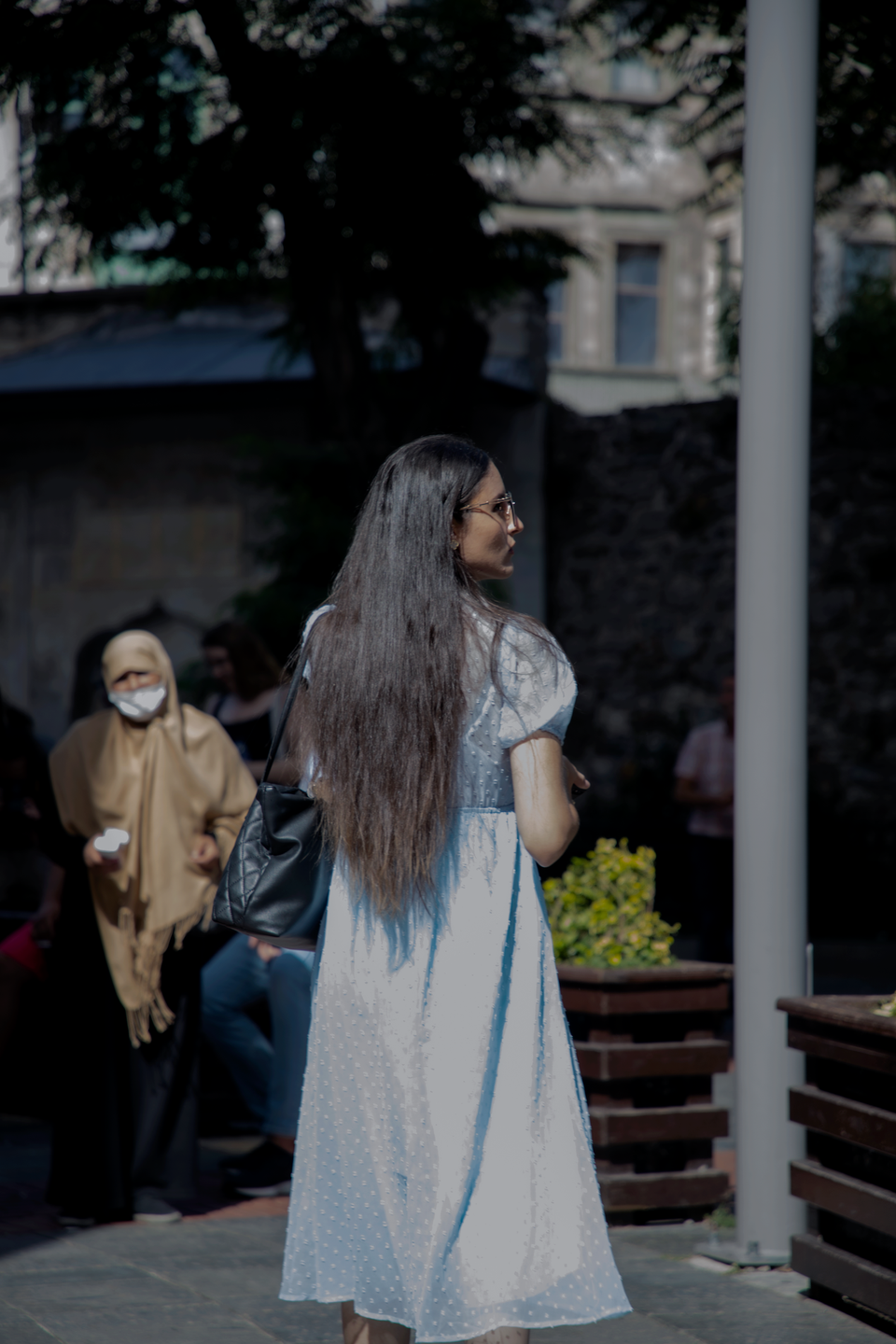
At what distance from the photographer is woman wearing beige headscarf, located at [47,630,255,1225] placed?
5.19m

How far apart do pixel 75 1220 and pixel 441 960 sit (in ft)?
9.29

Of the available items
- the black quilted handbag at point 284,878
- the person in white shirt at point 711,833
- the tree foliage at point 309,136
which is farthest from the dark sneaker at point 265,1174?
the tree foliage at point 309,136

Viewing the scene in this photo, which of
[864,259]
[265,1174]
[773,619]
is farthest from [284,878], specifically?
[864,259]

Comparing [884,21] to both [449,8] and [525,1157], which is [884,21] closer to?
[449,8]

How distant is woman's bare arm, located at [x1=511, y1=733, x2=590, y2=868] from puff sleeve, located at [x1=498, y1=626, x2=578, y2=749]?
0.02 m

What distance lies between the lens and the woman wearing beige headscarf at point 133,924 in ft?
17.0

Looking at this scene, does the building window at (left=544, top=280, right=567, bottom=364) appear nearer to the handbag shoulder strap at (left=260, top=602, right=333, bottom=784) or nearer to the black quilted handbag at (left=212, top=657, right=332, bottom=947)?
the handbag shoulder strap at (left=260, top=602, right=333, bottom=784)

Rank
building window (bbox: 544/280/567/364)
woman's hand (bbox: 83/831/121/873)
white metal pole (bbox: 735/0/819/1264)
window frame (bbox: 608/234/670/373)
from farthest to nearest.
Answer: window frame (bbox: 608/234/670/373) → building window (bbox: 544/280/567/364) → woman's hand (bbox: 83/831/121/873) → white metal pole (bbox: 735/0/819/1264)

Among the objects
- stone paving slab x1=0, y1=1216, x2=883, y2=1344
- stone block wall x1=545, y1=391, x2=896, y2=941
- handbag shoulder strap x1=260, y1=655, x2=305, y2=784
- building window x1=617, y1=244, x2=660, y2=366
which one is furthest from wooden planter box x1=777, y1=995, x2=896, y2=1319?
building window x1=617, y1=244, x2=660, y2=366

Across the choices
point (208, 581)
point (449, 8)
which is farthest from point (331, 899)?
point (208, 581)

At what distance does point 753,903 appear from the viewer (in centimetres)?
444

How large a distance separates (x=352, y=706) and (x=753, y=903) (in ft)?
6.64

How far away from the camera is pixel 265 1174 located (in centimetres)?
548

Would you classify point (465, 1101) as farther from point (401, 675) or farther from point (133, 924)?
point (133, 924)
